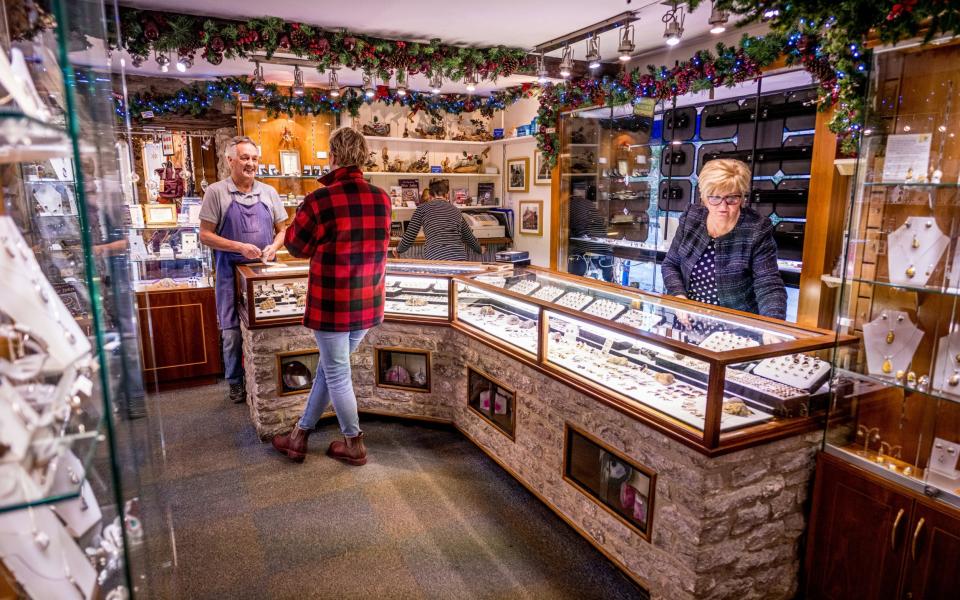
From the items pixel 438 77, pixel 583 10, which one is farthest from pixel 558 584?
pixel 438 77

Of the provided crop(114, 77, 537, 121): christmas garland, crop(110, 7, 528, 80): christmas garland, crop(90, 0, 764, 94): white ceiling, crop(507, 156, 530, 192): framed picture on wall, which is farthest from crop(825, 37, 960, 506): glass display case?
crop(507, 156, 530, 192): framed picture on wall

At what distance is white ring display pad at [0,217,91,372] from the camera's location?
85 cm

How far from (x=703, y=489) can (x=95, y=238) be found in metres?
2.03

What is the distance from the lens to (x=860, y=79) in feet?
10.5

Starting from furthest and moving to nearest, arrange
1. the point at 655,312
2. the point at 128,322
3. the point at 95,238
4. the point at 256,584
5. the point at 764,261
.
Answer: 1. the point at 764,261
2. the point at 655,312
3. the point at 256,584
4. the point at 128,322
5. the point at 95,238

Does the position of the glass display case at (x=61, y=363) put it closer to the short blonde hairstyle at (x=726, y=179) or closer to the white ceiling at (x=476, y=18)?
the short blonde hairstyle at (x=726, y=179)

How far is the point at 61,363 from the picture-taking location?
0.90 metres

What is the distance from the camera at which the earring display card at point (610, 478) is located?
242cm

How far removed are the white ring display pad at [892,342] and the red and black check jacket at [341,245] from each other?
242cm

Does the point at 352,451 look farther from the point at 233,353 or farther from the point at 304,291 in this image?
the point at 233,353

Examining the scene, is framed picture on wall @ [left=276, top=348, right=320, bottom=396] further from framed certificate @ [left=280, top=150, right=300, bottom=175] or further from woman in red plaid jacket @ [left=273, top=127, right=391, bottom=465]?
framed certificate @ [left=280, top=150, right=300, bottom=175]

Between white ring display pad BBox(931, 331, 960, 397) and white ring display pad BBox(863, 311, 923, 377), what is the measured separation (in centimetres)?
10

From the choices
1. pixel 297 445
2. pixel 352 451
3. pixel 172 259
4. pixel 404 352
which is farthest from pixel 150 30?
pixel 352 451

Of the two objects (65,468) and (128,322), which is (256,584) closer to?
(128,322)
